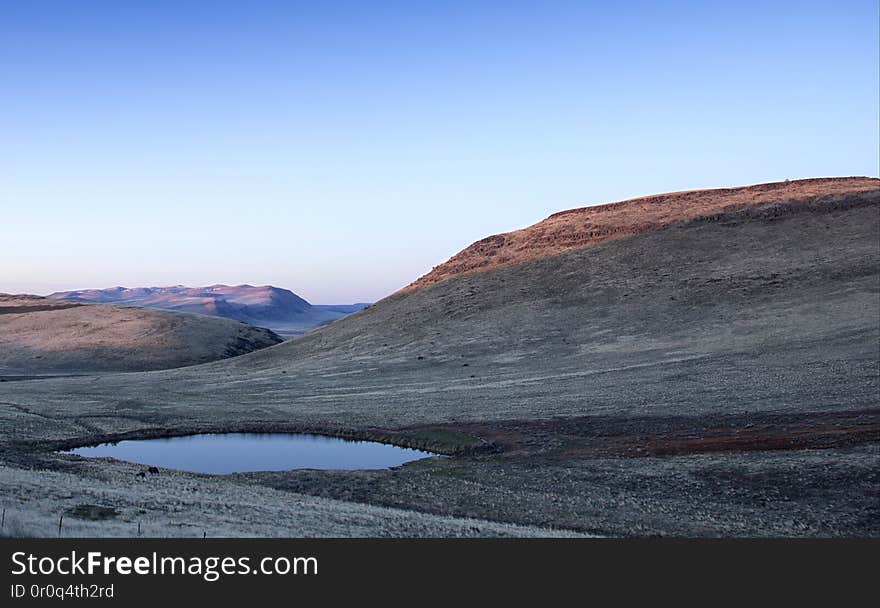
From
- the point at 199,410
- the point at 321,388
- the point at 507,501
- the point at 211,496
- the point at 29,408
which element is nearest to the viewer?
the point at 211,496

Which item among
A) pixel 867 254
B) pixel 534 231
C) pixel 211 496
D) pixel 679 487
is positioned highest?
pixel 534 231

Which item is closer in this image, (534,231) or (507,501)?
(507,501)

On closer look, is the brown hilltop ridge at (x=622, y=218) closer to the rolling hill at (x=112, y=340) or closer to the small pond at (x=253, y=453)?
the rolling hill at (x=112, y=340)

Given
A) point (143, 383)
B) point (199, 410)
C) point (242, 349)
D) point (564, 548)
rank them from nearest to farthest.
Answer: point (564, 548) → point (199, 410) → point (143, 383) → point (242, 349)

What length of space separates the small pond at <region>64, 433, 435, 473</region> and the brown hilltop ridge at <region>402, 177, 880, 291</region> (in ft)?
199

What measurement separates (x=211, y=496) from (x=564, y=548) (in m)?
13.2

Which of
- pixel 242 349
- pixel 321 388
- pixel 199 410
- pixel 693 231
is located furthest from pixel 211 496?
pixel 242 349

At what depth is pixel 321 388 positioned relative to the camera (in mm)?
60719

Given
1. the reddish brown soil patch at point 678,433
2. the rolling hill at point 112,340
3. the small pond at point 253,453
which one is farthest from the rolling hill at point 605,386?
the rolling hill at point 112,340

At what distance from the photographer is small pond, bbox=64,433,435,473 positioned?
35781mm

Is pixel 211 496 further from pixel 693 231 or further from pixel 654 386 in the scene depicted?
pixel 693 231

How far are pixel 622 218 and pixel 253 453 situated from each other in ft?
252

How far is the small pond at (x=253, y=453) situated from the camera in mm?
35781

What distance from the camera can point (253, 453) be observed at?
39.2 metres
